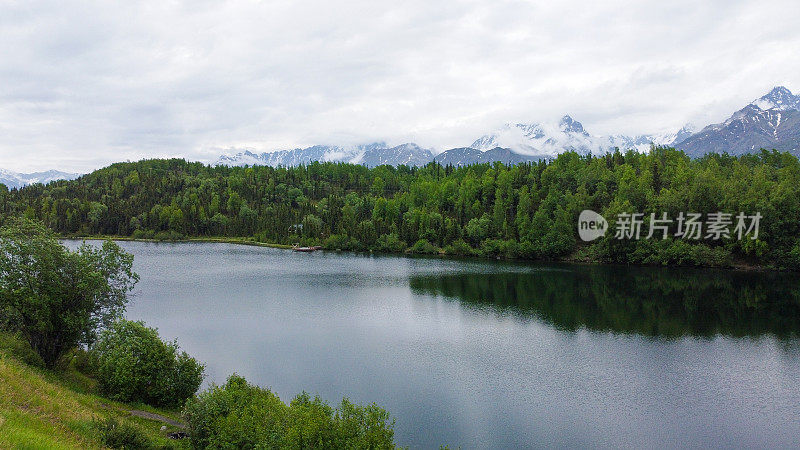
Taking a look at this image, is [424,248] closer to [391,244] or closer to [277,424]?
[391,244]

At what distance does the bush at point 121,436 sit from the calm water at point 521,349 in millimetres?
13581

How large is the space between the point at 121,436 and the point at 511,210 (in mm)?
117594

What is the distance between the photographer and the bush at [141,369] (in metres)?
26.0

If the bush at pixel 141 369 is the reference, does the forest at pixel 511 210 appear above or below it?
above

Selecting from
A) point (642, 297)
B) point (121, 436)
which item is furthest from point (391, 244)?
point (121, 436)

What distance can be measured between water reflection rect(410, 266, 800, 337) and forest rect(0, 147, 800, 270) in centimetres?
1053

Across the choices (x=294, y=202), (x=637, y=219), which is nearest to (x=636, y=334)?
(x=637, y=219)

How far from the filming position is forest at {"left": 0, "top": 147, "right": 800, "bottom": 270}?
9125 centimetres

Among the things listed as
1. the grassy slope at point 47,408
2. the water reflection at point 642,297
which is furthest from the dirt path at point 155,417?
the water reflection at point 642,297

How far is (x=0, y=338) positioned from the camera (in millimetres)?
25344

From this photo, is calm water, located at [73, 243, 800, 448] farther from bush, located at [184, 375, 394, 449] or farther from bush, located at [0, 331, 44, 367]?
bush, located at [0, 331, 44, 367]

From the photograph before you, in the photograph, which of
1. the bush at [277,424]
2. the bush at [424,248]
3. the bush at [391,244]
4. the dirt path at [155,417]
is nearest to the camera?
the bush at [277,424]

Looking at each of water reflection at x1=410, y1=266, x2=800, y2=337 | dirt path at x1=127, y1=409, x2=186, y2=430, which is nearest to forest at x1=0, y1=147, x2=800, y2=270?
water reflection at x1=410, y1=266, x2=800, y2=337

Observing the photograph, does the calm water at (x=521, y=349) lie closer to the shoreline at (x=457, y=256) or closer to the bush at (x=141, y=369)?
the bush at (x=141, y=369)
